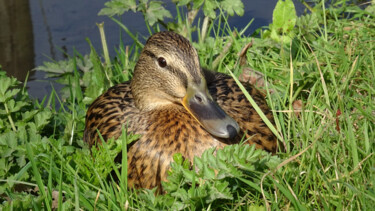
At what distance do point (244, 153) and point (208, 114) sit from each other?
1.46ft

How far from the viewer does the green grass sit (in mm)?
2326

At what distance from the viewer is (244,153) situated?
2301mm

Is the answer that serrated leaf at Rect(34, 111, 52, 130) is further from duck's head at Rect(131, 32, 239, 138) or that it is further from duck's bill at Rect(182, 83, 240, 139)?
duck's bill at Rect(182, 83, 240, 139)

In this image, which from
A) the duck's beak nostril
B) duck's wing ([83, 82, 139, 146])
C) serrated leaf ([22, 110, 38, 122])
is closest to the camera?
the duck's beak nostril

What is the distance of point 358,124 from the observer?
113 inches

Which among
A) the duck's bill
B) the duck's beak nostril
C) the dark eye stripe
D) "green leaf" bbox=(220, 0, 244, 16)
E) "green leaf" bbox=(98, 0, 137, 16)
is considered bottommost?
the duck's beak nostril

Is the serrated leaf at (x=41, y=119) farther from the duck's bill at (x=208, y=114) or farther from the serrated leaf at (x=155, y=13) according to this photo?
the serrated leaf at (x=155, y=13)

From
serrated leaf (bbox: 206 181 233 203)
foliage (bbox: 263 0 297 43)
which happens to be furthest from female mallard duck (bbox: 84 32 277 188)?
foliage (bbox: 263 0 297 43)

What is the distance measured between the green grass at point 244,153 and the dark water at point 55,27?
2.54 feet

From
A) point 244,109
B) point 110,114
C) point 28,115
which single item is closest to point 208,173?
point 244,109

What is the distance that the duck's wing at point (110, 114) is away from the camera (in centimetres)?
308

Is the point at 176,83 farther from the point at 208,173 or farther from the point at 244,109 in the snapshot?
the point at 208,173

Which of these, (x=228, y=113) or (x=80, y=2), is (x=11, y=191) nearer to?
(x=228, y=113)

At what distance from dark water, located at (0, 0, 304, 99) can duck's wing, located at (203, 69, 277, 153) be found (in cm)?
159
